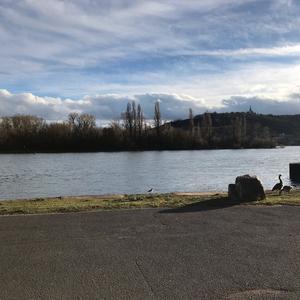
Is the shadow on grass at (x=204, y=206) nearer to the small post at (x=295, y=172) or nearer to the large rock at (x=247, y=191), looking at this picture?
the large rock at (x=247, y=191)

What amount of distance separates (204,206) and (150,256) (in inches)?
232

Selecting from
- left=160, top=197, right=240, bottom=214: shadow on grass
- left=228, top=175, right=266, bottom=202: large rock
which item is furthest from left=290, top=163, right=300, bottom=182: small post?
left=160, top=197, right=240, bottom=214: shadow on grass

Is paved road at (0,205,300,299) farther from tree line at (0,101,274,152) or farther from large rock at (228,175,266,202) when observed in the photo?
tree line at (0,101,274,152)

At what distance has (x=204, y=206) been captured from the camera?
13.7m

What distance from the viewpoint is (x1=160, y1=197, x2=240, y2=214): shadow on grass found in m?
12.8

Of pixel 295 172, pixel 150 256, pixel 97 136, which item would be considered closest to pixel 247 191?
pixel 150 256

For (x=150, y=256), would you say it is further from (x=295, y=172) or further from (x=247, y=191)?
(x=295, y=172)

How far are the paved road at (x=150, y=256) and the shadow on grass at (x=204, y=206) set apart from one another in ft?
2.63

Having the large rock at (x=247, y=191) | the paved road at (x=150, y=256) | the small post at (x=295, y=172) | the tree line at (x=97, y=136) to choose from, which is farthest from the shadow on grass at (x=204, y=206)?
the tree line at (x=97, y=136)

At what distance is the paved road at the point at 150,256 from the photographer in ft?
20.8

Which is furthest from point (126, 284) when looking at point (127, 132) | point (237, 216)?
point (127, 132)

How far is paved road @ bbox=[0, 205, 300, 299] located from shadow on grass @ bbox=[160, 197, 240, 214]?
801mm

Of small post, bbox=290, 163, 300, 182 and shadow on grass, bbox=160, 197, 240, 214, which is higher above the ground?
shadow on grass, bbox=160, 197, 240, 214

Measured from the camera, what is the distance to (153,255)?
8.04 meters
